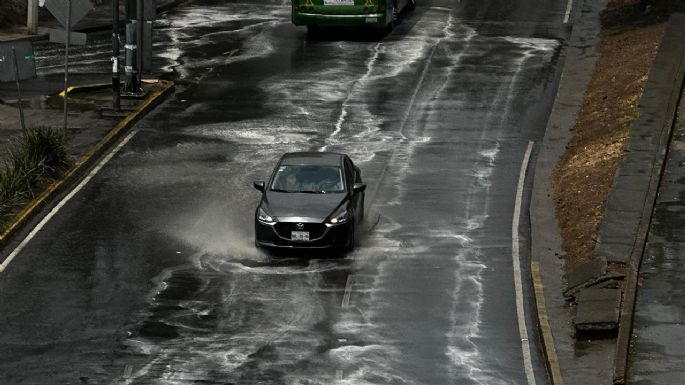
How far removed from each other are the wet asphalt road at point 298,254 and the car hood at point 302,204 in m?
0.83

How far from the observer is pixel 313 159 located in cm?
2941

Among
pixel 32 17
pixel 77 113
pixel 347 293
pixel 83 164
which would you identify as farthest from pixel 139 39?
pixel 347 293

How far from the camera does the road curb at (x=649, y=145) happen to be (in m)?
23.5

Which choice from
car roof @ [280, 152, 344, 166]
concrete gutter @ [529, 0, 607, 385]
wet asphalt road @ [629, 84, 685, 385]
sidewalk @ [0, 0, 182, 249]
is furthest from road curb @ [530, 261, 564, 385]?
sidewalk @ [0, 0, 182, 249]

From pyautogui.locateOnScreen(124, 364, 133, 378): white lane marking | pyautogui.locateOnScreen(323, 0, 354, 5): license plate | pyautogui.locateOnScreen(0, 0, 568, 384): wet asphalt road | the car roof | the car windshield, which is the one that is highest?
the car roof

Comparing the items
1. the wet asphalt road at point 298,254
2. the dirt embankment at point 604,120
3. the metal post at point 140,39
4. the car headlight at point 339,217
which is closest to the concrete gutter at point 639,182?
the dirt embankment at point 604,120

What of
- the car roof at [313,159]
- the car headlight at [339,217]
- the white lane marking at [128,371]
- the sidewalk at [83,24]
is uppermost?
the car roof at [313,159]

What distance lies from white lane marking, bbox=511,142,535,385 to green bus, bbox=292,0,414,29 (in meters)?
13.2

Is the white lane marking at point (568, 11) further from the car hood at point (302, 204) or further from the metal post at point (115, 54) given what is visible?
the car hood at point (302, 204)

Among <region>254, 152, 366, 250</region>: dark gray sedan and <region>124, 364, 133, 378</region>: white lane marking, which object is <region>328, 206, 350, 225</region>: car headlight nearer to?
<region>254, 152, 366, 250</region>: dark gray sedan

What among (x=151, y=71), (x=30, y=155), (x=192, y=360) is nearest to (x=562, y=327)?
(x=192, y=360)

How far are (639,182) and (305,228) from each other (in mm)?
7841

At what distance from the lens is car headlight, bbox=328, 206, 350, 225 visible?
2719 centimetres

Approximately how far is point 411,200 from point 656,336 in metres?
9.32
